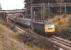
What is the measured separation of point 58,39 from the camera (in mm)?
19203

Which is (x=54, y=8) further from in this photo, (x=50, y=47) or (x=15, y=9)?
(x=50, y=47)

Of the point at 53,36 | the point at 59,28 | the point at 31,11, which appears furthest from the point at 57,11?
the point at 53,36

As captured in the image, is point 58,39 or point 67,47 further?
point 58,39

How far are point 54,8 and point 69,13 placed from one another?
1.96 meters

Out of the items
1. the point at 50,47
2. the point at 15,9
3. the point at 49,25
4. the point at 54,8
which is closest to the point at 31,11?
the point at 15,9

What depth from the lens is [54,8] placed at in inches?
1147

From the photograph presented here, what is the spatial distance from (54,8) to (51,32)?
28.0ft

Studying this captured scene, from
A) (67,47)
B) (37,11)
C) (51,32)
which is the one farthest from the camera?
(37,11)

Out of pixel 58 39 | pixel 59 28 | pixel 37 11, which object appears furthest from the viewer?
pixel 37 11

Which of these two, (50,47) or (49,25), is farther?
(49,25)

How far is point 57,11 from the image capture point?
28953 mm

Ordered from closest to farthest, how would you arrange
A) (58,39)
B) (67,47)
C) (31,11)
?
(67,47)
(58,39)
(31,11)

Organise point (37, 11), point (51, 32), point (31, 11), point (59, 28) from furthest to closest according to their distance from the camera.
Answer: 1. point (37, 11)
2. point (31, 11)
3. point (59, 28)
4. point (51, 32)

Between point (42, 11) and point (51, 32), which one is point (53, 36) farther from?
point (42, 11)
